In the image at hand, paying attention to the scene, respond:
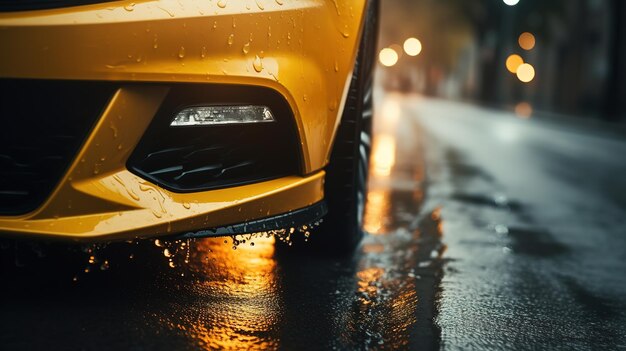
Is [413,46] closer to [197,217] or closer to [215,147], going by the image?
[215,147]

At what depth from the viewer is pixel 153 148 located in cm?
279

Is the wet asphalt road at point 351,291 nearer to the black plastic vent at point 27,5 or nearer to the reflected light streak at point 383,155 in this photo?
the black plastic vent at point 27,5

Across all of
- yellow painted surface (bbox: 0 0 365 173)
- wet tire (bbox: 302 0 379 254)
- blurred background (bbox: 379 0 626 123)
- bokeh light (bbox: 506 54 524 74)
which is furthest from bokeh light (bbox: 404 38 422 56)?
yellow painted surface (bbox: 0 0 365 173)

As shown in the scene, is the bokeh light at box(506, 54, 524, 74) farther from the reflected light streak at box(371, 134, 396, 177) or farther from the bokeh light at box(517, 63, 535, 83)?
the reflected light streak at box(371, 134, 396, 177)

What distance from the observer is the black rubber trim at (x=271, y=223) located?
Result: 2.87 meters

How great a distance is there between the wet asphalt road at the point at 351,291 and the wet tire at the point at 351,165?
4.5 inches

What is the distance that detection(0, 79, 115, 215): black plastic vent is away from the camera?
8.71ft

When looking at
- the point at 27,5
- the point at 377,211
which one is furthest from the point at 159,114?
the point at 377,211

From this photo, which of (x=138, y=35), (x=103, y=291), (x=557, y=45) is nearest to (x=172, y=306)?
(x=103, y=291)

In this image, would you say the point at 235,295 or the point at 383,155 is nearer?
the point at 235,295

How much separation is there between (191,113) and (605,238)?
342 centimetres

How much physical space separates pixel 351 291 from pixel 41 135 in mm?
1345

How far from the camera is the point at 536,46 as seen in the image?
162ft

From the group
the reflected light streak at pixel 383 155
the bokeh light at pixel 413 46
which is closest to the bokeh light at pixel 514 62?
the bokeh light at pixel 413 46
